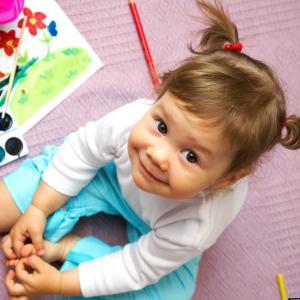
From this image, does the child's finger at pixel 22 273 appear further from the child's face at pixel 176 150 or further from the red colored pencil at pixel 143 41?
the red colored pencil at pixel 143 41

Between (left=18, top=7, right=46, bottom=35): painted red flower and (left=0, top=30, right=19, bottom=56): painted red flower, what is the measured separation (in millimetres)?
28

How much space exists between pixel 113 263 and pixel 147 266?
64 millimetres

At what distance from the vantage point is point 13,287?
0.82 meters

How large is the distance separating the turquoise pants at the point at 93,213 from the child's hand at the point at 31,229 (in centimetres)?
3

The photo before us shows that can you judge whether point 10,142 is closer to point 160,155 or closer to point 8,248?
point 8,248

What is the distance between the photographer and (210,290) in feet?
3.24

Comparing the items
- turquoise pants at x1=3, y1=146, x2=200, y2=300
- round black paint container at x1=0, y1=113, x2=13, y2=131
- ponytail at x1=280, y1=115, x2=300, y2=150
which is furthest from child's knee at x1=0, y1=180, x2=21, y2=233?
ponytail at x1=280, y1=115, x2=300, y2=150

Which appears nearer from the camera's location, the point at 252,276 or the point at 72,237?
the point at 72,237

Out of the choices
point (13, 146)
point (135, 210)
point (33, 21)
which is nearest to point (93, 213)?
point (135, 210)

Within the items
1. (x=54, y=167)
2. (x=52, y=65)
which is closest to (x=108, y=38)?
(x=52, y=65)

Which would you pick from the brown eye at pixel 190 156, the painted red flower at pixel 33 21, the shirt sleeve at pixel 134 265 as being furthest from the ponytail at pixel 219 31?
the painted red flower at pixel 33 21

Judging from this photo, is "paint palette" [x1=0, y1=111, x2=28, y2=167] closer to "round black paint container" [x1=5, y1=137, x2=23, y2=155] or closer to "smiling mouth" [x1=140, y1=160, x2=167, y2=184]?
"round black paint container" [x1=5, y1=137, x2=23, y2=155]

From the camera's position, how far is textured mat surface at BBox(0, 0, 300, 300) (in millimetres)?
975

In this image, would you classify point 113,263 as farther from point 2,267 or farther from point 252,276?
point 252,276
